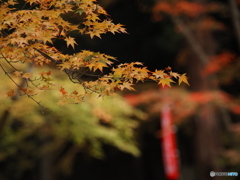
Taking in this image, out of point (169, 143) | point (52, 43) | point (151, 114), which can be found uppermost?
point (151, 114)

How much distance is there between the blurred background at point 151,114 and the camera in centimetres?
832

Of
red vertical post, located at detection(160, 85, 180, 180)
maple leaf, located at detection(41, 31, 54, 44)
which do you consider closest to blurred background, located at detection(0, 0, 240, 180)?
red vertical post, located at detection(160, 85, 180, 180)

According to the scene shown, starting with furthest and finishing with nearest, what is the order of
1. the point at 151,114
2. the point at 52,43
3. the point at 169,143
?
the point at 151,114 → the point at 169,143 → the point at 52,43

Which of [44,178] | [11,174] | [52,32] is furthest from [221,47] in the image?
[52,32]

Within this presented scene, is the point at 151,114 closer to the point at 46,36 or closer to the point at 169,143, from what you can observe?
the point at 169,143

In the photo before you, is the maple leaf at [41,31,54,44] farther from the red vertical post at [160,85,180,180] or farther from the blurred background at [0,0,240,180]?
the red vertical post at [160,85,180,180]

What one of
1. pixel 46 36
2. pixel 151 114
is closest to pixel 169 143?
pixel 151 114

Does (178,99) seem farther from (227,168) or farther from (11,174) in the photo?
(11,174)

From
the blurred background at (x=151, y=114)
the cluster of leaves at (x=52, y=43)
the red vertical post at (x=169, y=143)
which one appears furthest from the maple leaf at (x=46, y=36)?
the red vertical post at (x=169, y=143)

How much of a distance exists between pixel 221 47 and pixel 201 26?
135 inches

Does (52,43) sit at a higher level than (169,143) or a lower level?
lower

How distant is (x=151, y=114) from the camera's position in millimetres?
12266

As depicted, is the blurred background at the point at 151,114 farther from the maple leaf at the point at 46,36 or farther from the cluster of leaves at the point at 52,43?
the maple leaf at the point at 46,36

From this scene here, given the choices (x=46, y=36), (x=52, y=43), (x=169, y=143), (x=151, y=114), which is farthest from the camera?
(x=151, y=114)
